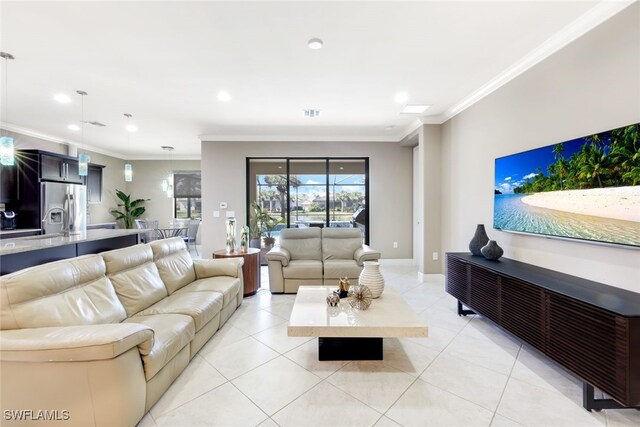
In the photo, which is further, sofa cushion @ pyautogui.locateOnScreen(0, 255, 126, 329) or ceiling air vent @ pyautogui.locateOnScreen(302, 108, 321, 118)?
ceiling air vent @ pyautogui.locateOnScreen(302, 108, 321, 118)

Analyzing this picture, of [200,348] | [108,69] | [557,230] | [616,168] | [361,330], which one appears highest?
[108,69]

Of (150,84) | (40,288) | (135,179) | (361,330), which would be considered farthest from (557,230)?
(135,179)

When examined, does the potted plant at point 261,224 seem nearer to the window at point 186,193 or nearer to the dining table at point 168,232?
the dining table at point 168,232

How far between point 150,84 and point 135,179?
5.65 metres

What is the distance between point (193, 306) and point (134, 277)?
24.4 inches

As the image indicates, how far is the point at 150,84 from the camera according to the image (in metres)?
3.25

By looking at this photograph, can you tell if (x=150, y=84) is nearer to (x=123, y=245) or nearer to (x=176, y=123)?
(x=176, y=123)

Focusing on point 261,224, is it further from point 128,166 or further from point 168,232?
point 128,166

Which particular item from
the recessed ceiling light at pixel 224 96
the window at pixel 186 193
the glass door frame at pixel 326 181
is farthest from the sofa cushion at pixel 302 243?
the window at pixel 186 193

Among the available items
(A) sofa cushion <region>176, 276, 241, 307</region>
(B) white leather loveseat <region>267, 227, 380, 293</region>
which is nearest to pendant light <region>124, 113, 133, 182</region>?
(A) sofa cushion <region>176, 276, 241, 307</region>

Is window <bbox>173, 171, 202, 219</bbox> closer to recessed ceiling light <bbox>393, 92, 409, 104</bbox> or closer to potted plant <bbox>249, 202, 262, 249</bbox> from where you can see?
potted plant <bbox>249, 202, 262, 249</bbox>

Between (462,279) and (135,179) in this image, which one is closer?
(462,279)

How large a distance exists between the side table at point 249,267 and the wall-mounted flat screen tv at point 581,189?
3.27 m

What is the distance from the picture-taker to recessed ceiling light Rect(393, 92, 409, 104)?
11.8ft
